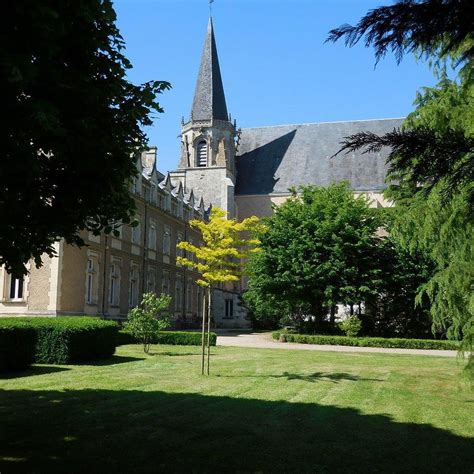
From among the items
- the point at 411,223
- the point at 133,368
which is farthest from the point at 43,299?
the point at 411,223

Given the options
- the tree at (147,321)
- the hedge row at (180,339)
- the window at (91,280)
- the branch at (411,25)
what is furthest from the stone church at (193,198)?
the branch at (411,25)

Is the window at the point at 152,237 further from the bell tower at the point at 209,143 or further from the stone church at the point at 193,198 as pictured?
the bell tower at the point at 209,143

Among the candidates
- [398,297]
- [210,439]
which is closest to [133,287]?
[398,297]

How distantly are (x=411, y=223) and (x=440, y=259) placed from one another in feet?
2.85

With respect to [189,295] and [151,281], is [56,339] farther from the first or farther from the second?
[189,295]

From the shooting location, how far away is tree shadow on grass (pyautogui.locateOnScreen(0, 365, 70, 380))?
12.0 m

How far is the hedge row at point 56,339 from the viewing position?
12.8 meters

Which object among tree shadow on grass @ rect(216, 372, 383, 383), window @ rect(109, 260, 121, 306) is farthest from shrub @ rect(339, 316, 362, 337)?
tree shadow on grass @ rect(216, 372, 383, 383)

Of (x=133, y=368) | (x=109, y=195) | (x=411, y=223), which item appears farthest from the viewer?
(x=133, y=368)

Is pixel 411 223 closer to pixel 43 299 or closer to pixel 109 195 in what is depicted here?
pixel 109 195

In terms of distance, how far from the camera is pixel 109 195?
624 centimetres

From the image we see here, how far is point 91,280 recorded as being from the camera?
27.3 m

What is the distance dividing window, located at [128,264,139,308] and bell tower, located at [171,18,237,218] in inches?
786

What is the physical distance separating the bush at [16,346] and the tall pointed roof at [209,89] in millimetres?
42056
